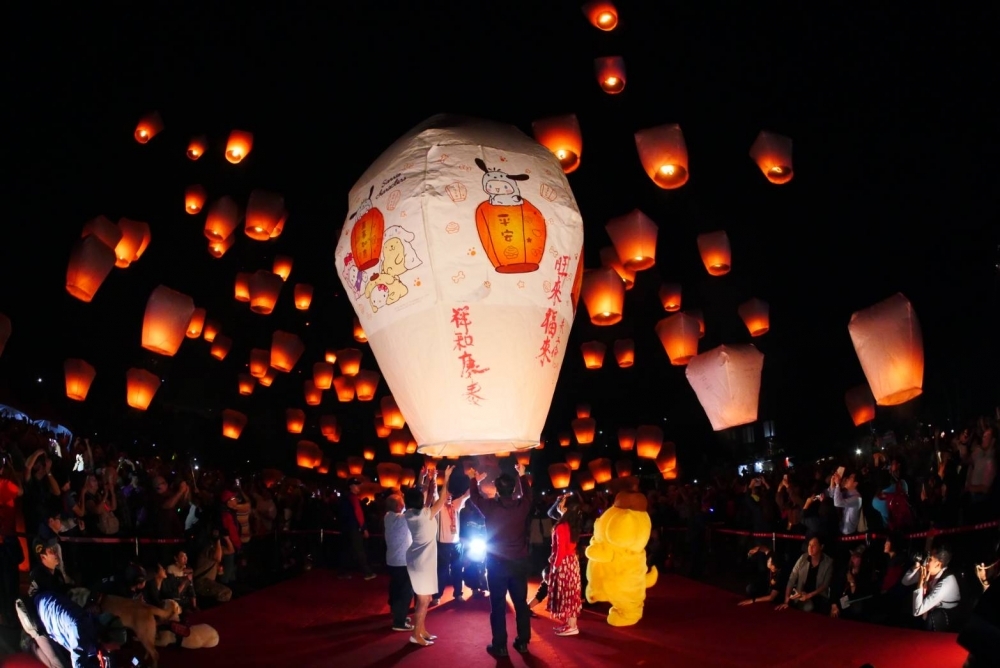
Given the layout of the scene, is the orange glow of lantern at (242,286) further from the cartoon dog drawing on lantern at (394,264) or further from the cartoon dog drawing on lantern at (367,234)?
the cartoon dog drawing on lantern at (394,264)

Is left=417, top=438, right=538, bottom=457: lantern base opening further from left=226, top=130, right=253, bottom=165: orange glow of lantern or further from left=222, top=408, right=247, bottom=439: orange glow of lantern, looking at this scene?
left=222, top=408, right=247, bottom=439: orange glow of lantern

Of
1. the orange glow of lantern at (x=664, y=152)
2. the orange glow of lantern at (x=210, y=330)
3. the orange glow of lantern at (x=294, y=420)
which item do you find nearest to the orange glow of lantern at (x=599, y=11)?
the orange glow of lantern at (x=664, y=152)

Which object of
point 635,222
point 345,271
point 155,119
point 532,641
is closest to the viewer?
point 345,271

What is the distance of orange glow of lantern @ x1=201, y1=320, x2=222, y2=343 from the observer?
17.2 meters

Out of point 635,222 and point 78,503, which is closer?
point 78,503

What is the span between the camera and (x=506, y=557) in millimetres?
6160

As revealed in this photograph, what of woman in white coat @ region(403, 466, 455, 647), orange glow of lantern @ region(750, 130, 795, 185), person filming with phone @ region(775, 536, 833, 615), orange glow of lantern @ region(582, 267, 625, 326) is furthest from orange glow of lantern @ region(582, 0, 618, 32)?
person filming with phone @ region(775, 536, 833, 615)

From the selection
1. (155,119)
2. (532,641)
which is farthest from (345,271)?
(155,119)

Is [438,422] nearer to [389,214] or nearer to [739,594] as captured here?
[389,214]

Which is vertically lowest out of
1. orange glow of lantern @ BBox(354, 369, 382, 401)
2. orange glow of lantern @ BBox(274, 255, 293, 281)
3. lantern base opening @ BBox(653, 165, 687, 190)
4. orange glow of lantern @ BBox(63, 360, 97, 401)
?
orange glow of lantern @ BBox(63, 360, 97, 401)

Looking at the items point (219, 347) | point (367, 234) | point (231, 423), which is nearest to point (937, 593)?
point (367, 234)

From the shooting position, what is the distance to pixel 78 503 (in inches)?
312

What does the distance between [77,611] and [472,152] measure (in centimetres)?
340

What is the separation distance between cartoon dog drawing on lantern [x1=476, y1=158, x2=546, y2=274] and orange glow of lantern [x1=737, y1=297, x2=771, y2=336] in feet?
34.1
